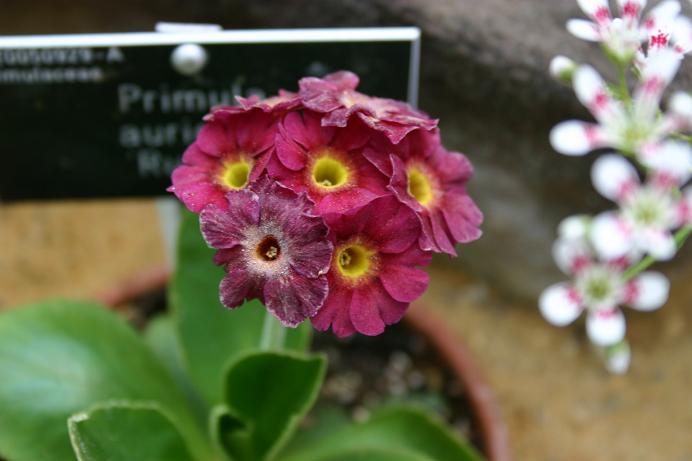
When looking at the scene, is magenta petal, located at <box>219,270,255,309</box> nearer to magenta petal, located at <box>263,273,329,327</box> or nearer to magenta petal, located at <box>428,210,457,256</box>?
magenta petal, located at <box>263,273,329,327</box>

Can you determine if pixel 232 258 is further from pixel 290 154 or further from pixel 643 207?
pixel 643 207

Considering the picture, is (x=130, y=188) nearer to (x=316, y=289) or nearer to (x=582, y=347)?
(x=316, y=289)

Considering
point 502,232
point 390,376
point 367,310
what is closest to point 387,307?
point 367,310

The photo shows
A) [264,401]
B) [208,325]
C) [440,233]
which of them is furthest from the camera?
[208,325]

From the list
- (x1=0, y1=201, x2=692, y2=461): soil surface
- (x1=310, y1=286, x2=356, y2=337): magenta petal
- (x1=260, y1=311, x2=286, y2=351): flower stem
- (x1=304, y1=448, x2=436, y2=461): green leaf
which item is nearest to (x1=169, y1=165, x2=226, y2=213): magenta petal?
(x1=310, y1=286, x2=356, y2=337): magenta petal

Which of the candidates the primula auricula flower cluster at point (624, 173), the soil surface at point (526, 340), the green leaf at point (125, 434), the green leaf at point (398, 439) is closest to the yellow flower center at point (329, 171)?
the primula auricula flower cluster at point (624, 173)

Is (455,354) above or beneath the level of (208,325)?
beneath
